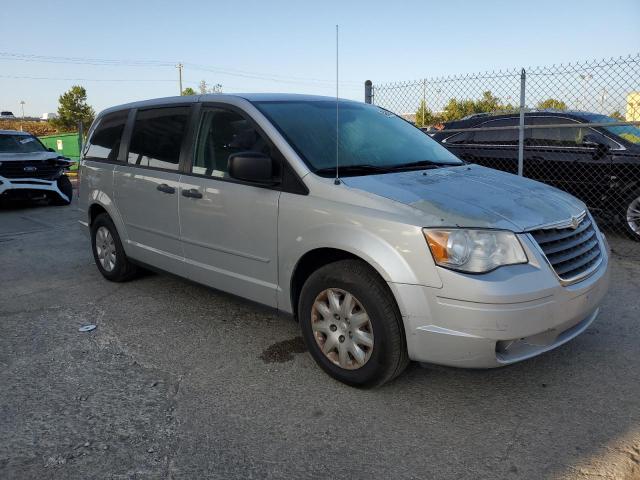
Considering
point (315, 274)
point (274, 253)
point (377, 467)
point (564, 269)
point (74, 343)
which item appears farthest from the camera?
point (74, 343)

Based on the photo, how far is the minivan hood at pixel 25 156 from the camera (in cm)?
1077

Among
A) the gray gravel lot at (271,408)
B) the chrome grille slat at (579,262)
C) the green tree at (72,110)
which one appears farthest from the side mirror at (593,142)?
the green tree at (72,110)

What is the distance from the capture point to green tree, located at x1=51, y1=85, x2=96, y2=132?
173 feet

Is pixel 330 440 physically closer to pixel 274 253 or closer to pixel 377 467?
pixel 377 467

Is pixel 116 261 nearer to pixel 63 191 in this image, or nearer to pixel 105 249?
pixel 105 249

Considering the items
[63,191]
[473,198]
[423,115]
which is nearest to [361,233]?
[473,198]

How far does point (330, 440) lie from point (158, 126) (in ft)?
10.1

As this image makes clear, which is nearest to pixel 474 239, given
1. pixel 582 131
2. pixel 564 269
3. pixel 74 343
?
pixel 564 269

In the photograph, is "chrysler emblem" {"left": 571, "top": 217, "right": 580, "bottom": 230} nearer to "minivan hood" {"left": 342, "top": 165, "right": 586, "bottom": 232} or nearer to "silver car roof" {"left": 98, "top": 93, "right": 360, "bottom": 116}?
"minivan hood" {"left": 342, "top": 165, "right": 586, "bottom": 232}

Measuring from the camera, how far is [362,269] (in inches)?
121

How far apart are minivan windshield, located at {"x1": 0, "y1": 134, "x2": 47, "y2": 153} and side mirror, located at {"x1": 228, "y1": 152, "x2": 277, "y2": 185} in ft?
32.5

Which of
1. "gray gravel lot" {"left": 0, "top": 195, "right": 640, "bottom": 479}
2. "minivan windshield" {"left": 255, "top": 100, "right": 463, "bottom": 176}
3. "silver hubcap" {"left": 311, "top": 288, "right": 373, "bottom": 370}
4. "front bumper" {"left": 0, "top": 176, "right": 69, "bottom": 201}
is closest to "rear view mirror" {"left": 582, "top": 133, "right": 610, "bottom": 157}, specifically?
"gray gravel lot" {"left": 0, "top": 195, "right": 640, "bottom": 479}

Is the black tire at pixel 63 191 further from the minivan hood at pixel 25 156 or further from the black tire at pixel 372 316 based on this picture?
the black tire at pixel 372 316

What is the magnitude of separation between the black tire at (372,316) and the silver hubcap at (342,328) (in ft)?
0.11
